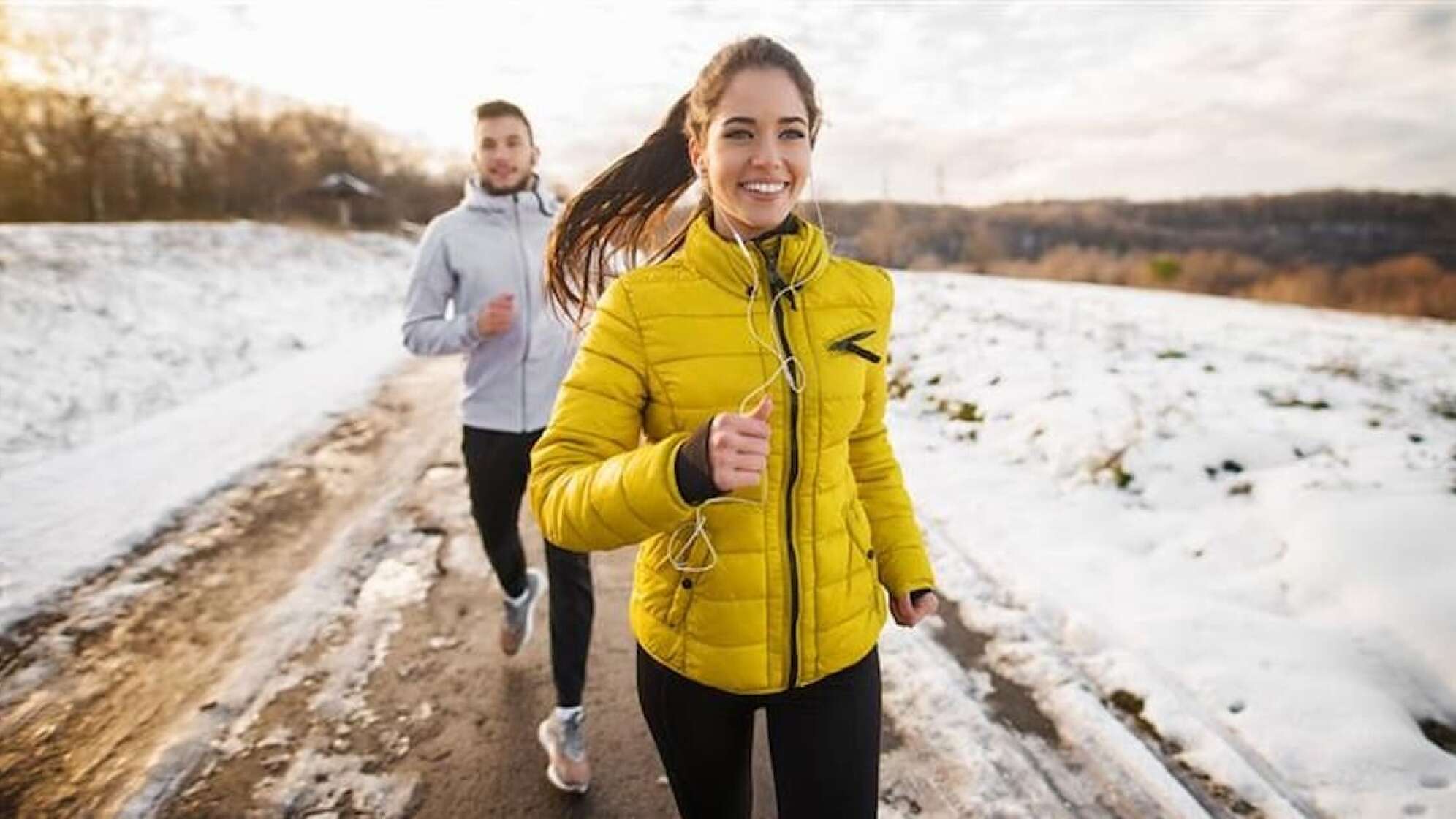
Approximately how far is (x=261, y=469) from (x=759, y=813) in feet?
18.1

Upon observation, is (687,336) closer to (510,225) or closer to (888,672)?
(510,225)

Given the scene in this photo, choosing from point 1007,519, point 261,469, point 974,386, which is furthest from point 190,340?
point 1007,519

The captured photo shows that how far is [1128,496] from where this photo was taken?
5426 mm

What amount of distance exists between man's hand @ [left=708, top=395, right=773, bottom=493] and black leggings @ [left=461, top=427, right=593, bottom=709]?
5.46 ft

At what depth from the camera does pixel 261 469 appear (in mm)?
6402

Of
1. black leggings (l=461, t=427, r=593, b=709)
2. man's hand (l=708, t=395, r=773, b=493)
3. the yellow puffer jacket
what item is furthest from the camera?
black leggings (l=461, t=427, r=593, b=709)

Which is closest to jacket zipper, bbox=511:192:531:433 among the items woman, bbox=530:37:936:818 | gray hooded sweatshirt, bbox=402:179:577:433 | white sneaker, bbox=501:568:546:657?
gray hooded sweatshirt, bbox=402:179:577:433

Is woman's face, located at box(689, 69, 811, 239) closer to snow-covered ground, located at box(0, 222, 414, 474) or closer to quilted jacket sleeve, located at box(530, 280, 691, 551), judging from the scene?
quilted jacket sleeve, located at box(530, 280, 691, 551)

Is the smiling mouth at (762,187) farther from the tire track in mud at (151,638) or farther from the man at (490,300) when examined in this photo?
the tire track in mud at (151,638)

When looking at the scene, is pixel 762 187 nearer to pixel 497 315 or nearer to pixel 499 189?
pixel 497 315

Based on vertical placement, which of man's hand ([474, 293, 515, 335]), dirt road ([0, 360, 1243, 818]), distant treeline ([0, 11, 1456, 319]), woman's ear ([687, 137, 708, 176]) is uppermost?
distant treeline ([0, 11, 1456, 319])

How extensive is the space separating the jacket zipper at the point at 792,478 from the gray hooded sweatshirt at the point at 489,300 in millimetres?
1718

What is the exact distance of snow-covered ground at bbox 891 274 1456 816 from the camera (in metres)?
3.00

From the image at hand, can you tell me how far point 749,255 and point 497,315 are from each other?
1597mm
